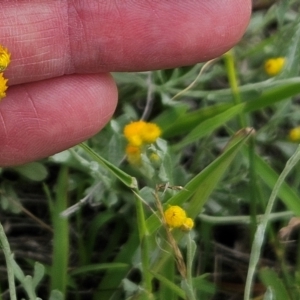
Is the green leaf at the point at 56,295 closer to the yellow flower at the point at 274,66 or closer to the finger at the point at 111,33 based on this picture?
the finger at the point at 111,33

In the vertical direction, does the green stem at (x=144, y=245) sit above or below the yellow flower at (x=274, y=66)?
below

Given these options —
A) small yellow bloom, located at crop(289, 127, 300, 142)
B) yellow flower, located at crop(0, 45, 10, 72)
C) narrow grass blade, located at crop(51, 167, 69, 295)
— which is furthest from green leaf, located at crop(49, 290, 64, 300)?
small yellow bloom, located at crop(289, 127, 300, 142)

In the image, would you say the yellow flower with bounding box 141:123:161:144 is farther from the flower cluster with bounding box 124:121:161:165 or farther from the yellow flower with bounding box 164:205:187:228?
the yellow flower with bounding box 164:205:187:228

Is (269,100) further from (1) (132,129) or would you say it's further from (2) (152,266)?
(2) (152,266)

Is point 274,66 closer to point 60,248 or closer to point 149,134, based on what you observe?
point 149,134

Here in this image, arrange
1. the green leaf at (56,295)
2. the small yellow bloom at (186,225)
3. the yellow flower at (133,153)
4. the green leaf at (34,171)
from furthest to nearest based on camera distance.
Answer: the green leaf at (34,171) < the yellow flower at (133,153) < the green leaf at (56,295) < the small yellow bloom at (186,225)

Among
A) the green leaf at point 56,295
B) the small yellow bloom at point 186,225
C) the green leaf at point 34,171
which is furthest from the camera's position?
the green leaf at point 34,171

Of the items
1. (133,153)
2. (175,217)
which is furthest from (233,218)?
(175,217)

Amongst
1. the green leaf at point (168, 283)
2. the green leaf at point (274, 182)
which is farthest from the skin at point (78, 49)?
the green leaf at point (168, 283)
